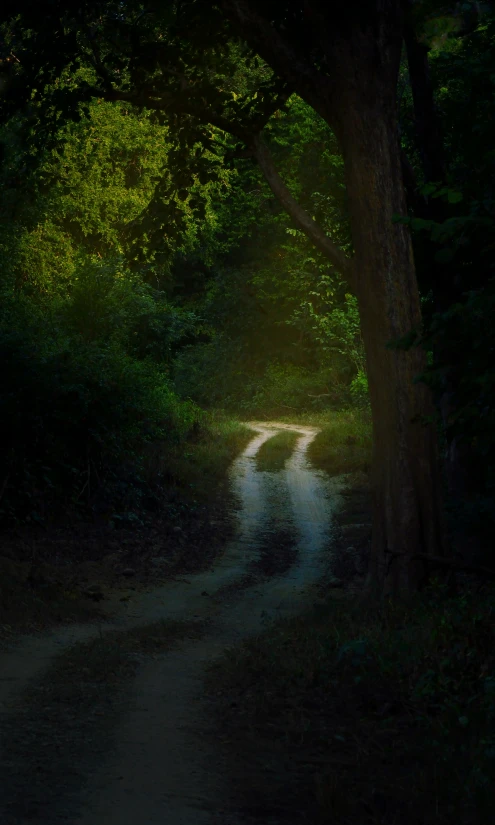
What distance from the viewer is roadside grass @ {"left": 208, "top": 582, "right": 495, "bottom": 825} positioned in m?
5.27

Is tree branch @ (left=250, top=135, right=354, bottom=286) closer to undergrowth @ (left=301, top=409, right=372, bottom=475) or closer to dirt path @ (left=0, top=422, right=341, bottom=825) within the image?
dirt path @ (left=0, top=422, right=341, bottom=825)

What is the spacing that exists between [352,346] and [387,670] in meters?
34.8

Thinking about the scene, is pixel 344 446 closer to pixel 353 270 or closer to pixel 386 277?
pixel 353 270

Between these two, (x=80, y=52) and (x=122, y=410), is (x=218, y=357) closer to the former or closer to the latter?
(x=122, y=410)

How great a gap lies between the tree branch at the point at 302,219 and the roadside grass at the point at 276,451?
44.3 feet

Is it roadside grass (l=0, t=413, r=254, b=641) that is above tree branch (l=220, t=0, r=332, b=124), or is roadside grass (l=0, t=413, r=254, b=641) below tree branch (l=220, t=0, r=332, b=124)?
below

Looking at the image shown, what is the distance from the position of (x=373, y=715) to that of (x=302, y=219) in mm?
6873

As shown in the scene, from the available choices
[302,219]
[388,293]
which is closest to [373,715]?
[388,293]

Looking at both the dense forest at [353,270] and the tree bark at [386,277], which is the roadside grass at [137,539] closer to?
the dense forest at [353,270]

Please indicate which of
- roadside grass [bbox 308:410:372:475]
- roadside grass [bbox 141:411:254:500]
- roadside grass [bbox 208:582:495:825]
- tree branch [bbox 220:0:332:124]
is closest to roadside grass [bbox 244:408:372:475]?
roadside grass [bbox 308:410:372:475]

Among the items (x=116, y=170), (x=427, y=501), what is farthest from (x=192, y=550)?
(x=116, y=170)

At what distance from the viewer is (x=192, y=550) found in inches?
645

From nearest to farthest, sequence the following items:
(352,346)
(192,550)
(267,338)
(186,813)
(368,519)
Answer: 1. (186,813)
2. (192,550)
3. (368,519)
4. (352,346)
5. (267,338)

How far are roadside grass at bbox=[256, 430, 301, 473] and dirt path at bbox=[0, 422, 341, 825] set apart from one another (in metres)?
5.99
